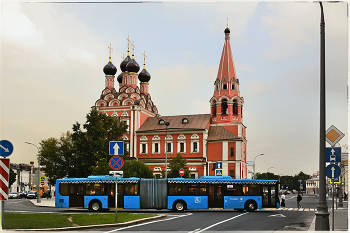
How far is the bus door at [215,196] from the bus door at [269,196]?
2.85m

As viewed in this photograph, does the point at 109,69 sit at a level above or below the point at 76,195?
above

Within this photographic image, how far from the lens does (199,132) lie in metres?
68.6

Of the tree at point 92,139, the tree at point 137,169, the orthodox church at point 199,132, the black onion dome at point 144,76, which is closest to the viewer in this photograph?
the tree at point 137,169

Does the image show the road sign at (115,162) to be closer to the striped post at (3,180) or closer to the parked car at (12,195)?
the striped post at (3,180)

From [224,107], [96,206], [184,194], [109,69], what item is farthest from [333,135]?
[109,69]

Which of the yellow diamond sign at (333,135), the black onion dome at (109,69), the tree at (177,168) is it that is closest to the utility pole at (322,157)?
the yellow diamond sign at (333,135)

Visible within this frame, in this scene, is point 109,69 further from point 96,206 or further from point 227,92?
point 96,206

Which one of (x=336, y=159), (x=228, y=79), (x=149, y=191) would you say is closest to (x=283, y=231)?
(x=336, y=159)

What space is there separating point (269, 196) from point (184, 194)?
18.9ft

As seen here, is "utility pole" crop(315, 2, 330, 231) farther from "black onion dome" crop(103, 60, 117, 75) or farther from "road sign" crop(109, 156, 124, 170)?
"black onion dome" crop(103, 60, 117, 75)

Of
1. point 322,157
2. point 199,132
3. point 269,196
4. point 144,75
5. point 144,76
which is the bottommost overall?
point 269,196

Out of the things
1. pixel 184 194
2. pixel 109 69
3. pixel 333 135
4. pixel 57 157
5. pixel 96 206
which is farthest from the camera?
pixel 109 69

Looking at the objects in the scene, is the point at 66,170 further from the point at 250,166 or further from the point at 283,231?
the point at 250,166

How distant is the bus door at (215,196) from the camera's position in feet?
88.5
